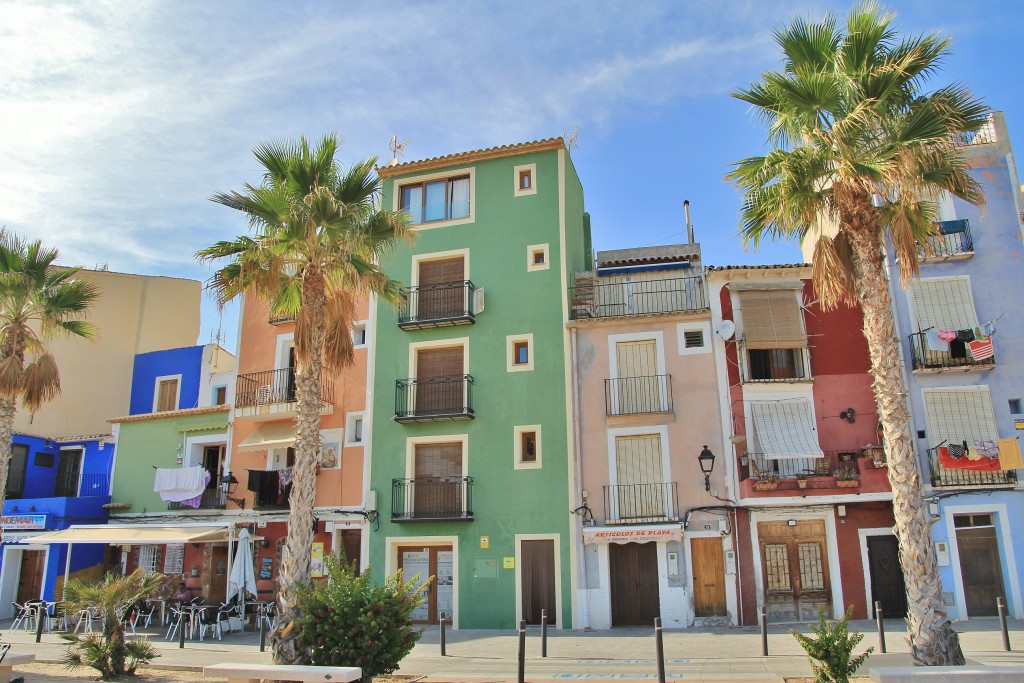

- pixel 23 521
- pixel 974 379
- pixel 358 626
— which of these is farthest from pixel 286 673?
pixel 23 521

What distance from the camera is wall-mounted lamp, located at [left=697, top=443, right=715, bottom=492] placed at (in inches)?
854

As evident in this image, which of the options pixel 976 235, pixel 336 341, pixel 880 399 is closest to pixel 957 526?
pixel 976 235

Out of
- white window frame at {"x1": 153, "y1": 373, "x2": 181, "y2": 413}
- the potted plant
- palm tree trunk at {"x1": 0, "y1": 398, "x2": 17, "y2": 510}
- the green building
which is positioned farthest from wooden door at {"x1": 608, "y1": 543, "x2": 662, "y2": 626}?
white window frame at {"x1": 153, "y1": 373, "x2": 181, "y2": 413}

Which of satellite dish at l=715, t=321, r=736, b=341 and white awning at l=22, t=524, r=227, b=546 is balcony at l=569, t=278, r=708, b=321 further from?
white awning at l=22, t=524, r=227, b=546

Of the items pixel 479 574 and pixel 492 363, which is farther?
pixel 492 363

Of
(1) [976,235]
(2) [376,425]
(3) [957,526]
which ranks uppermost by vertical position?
(1) [976,235]

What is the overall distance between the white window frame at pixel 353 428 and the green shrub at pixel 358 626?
12.5 metres

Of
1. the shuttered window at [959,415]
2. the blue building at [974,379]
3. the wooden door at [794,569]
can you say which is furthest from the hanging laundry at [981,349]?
the wooden door at [794,569]

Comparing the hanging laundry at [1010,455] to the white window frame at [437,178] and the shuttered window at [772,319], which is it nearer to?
the shuttered window at [772,319]

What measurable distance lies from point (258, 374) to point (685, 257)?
14.6m

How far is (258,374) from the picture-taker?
2717 cm

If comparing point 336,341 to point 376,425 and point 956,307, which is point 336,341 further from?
point 956,307

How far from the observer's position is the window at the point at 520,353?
24.5 metres

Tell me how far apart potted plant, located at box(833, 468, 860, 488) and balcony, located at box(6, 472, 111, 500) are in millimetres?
23888
